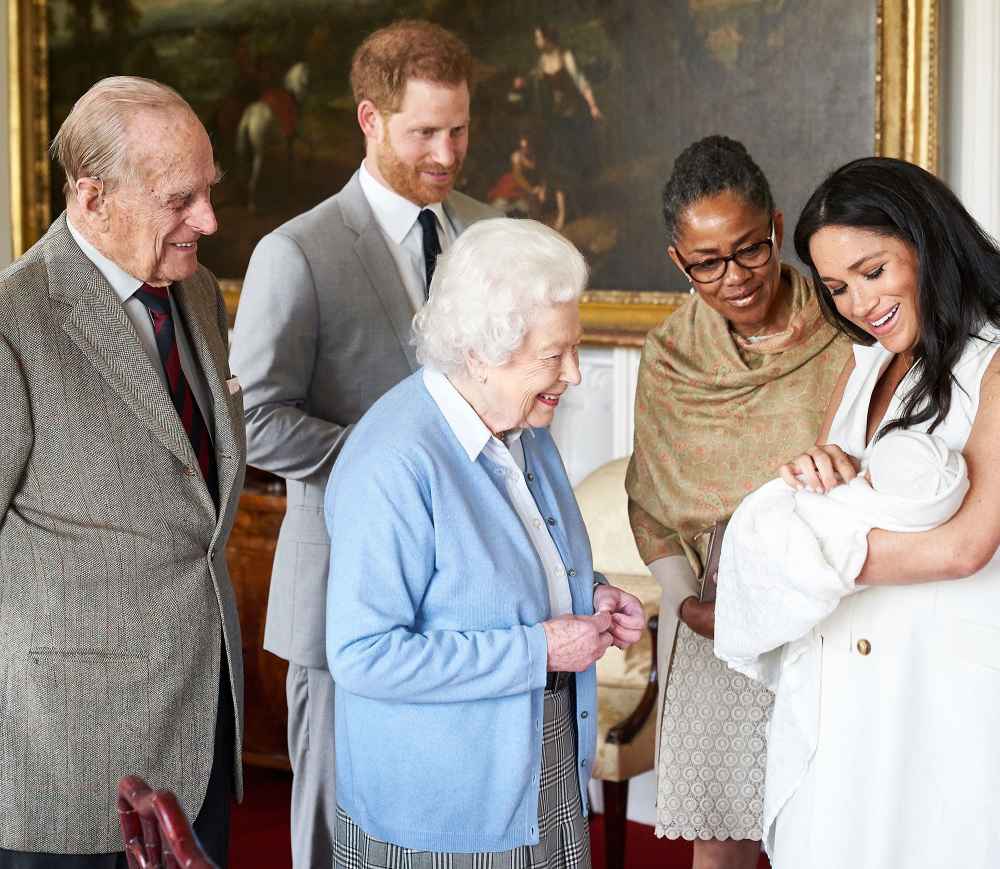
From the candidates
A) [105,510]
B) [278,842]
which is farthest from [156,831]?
[278,842]

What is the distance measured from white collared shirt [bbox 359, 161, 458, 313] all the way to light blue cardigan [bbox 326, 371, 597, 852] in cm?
103

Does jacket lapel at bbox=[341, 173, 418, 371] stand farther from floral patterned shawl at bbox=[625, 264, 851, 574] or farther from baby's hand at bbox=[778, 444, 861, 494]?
baby's hand at bbox=[778, 444, 861, 494]

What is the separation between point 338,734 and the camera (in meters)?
2.35

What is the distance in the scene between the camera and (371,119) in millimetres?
3262

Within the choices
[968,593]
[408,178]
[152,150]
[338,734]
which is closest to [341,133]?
[408,178]

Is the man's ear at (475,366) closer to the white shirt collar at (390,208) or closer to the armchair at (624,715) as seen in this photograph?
the white shirt collar at (390,208)

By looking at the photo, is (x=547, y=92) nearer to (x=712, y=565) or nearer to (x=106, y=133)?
(x=712, y=565)

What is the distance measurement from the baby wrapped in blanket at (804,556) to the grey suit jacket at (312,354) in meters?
1.12

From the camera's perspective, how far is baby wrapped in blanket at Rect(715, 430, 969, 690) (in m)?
2.00

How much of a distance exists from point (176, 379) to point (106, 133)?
18.1 inches

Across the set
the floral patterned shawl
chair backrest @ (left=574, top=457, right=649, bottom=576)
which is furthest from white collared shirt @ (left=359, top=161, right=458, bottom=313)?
chair backrest @ (left=574, top=457, right=649, bottom=576)

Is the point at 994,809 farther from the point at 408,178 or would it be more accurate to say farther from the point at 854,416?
the point at 408,178

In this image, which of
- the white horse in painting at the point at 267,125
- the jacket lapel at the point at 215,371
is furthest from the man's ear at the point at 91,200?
the white horse in painting at the point at 267,125

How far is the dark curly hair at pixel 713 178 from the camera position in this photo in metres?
2.79
